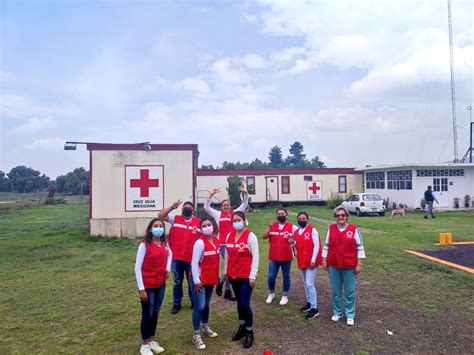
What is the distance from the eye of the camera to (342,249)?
15.3ft

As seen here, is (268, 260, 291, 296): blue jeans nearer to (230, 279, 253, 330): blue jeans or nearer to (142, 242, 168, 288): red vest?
(230, 279, 253, 330): blue jeans

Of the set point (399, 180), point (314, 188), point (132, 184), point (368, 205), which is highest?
point (399, 180)

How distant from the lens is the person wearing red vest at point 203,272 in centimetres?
413

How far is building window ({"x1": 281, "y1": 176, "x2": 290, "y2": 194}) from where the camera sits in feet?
88.1

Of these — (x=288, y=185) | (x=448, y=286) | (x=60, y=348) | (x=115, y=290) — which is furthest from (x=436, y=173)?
(x=60, y=348)

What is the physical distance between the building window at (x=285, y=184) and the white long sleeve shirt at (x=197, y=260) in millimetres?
22916

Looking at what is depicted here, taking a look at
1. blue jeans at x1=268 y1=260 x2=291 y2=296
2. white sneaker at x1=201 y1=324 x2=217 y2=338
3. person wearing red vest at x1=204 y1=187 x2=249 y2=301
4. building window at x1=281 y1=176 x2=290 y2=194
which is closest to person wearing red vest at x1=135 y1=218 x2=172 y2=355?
white sneaker at x1=201 y1=324 x2=217 y2=338

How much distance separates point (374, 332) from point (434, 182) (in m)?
20.3

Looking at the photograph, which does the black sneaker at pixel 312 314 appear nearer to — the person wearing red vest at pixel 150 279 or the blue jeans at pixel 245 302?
the blue jeans at pixel 245 302

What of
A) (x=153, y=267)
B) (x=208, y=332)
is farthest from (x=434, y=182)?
(x=153, y=267)

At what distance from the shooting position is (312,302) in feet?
16.5

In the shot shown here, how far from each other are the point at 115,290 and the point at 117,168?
20.3ft

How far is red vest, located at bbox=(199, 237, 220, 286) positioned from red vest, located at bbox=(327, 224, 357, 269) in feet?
5.11

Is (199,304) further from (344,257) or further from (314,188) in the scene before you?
(314,188)
